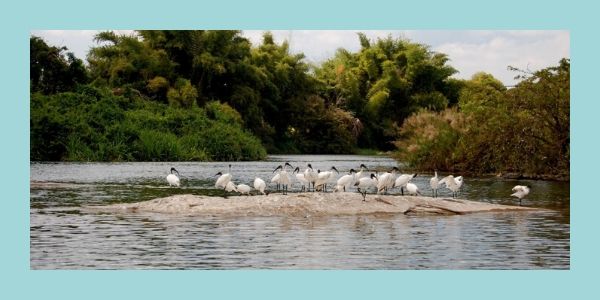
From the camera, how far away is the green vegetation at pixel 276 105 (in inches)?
792

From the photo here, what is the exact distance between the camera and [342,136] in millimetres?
25812

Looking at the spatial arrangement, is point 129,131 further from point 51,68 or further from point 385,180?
point 385,180

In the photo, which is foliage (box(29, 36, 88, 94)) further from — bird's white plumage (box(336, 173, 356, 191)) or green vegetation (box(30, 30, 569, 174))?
bird's white plumage (box(336, 173, 356, 191))

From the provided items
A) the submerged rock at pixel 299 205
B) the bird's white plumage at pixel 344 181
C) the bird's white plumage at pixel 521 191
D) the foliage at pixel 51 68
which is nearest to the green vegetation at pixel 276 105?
the foliage at pixel 51 68

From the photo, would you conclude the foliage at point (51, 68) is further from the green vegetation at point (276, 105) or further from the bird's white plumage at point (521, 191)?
the bird's white plumage at point (521, 191)

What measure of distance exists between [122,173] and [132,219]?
25.3 ft

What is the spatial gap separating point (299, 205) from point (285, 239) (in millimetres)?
2423

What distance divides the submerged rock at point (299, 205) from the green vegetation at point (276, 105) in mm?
2340

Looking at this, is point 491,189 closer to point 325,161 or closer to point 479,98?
point 479,98

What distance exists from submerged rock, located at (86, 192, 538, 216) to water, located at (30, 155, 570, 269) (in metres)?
0.32

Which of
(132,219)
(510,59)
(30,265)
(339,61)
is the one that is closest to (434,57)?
(339,61)

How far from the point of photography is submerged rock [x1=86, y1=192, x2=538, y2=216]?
1516cm

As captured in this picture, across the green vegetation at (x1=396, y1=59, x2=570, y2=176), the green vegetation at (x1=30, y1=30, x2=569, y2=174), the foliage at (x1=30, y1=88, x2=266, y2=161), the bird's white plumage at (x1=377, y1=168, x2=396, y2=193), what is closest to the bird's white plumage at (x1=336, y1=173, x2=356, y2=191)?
the bird's white plumage at (x1=377, y1=168, x2=396, y2=193)

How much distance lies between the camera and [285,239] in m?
12.8
